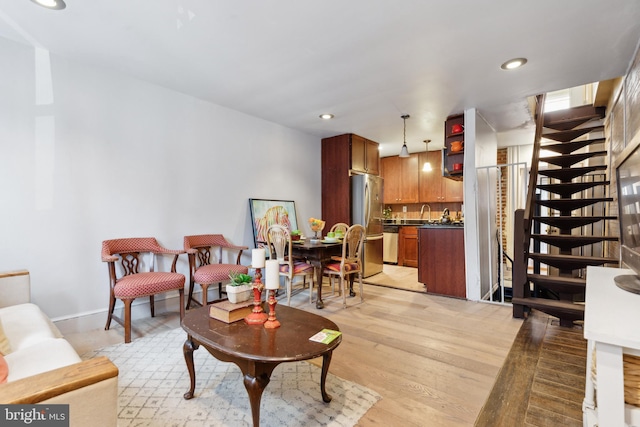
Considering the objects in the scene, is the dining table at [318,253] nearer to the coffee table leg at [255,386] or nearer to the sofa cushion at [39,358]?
the coffee table leg at [255,386]

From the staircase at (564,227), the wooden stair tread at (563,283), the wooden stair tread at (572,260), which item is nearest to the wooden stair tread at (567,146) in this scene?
the staircase at (564,227)

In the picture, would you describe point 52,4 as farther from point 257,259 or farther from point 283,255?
point 283,255

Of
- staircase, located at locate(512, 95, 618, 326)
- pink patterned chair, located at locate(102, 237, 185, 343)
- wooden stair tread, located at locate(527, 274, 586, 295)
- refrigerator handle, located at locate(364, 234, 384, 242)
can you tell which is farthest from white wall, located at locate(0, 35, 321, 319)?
wooden stair tread, located at locate(527, 274, 586, 295)

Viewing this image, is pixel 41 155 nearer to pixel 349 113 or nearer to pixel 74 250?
pixel 74 250

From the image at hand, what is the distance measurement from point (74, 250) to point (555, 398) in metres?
3.87

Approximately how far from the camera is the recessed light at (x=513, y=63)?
8.78 feet

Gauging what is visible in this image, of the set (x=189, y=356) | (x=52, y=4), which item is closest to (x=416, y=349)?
(x=189, y=356)

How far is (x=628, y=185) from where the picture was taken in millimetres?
1576

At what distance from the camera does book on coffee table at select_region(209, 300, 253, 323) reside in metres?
1.74

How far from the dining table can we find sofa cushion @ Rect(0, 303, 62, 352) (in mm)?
2245

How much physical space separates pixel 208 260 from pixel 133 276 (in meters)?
0.98

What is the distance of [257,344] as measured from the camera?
144 cm

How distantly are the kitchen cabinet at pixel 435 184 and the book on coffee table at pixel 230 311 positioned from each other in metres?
5.63

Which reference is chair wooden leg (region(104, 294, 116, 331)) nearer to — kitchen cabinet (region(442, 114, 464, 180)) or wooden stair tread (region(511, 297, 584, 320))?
wooden stair tread (region(511, 297, 584, 320))
